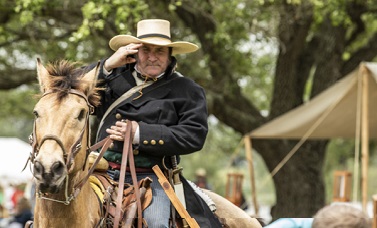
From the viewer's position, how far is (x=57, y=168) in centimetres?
497

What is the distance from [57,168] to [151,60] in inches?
62.6

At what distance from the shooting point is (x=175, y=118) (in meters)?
6.24

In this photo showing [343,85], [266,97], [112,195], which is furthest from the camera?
[266,97]

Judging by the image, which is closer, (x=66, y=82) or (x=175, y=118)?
(x=66, y=82)

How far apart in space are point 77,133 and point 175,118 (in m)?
1.13

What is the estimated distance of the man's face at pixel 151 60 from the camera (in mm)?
6285

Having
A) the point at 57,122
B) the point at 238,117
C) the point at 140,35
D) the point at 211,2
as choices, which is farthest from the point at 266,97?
the point at 57,122

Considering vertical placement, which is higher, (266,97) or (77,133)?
(266,97)

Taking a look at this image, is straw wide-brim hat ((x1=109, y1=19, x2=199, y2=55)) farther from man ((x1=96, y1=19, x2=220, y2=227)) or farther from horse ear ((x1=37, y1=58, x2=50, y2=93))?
horse ear ((x1=37, y1=58, x2=50, y2=93))

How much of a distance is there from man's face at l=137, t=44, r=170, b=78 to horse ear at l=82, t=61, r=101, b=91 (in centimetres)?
59

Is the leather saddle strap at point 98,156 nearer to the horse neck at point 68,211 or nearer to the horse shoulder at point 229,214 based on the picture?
the horse neck at point 68,211

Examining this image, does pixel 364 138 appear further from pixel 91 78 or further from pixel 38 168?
pixel 38 168

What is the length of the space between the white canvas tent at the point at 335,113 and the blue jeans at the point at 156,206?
19.6ft

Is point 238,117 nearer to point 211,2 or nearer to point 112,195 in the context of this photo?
point 211,2
